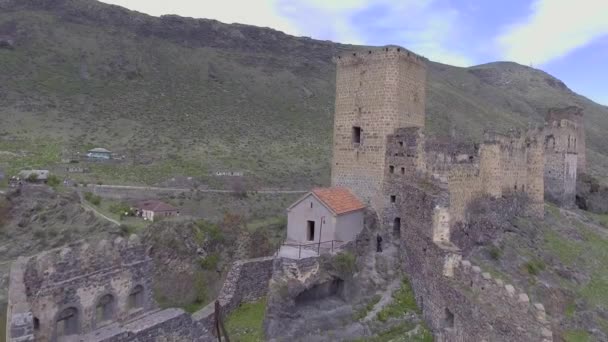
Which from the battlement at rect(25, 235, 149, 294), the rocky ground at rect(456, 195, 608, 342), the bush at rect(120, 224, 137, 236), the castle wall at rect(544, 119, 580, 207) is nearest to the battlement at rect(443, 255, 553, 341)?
the rocky ground at rect(456, 195, 608, 342)

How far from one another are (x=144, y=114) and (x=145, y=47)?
689 inches

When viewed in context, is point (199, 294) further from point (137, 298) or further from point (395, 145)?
point (395, 145)

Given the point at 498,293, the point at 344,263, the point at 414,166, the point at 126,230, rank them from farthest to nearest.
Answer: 1. the point at 126,230
2. the point at 414,166
3. the point at 344,263
4. the point at 498,293

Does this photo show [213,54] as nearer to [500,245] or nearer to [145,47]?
[145,47]

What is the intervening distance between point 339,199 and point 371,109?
344 centimetres

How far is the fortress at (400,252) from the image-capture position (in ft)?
30.3

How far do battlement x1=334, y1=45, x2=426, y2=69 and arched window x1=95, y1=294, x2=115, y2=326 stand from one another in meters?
11.1

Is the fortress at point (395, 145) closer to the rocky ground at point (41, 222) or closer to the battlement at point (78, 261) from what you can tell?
the battlement at point (78, 261)

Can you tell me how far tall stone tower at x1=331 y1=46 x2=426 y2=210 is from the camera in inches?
633

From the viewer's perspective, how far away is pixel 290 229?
51.1 feet

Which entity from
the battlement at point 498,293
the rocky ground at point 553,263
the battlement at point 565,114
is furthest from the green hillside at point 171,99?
the battlement at point 498,293

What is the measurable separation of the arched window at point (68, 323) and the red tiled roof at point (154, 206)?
15.3m

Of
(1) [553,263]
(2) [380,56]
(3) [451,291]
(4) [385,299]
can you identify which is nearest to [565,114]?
(1) [553,263]

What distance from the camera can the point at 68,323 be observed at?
10.4 m
